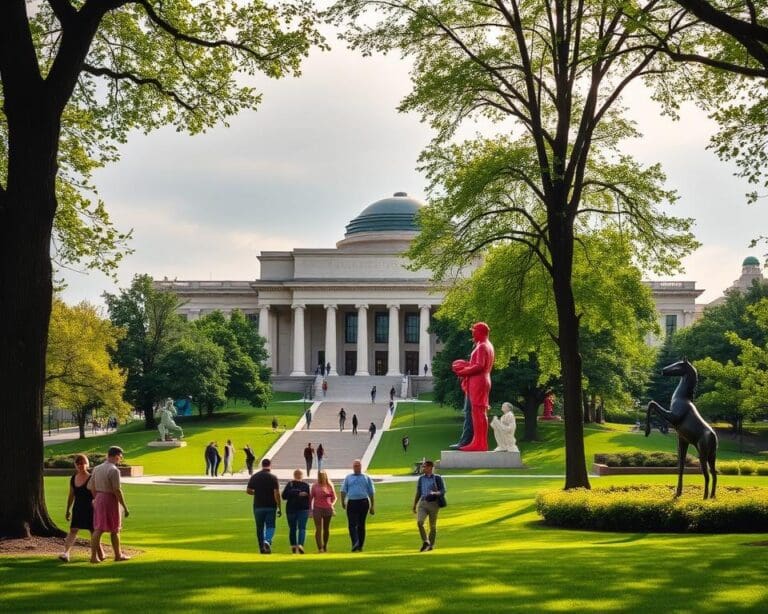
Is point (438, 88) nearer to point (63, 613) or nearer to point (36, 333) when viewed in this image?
point (36, 333)

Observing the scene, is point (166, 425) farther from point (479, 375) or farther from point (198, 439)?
point (479, 375)

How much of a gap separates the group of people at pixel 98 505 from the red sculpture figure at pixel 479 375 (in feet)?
79.7

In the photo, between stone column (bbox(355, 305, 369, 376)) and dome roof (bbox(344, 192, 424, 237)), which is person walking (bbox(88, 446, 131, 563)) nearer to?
stone column (bbox(355, 305, 369, 376))

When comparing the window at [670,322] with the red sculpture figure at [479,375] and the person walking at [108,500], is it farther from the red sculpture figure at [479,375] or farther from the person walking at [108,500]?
the person walking at [108,500]

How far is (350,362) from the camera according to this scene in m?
103

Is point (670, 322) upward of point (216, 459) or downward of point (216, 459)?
upward

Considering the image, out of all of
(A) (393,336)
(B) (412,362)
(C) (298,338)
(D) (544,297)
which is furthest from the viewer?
(B) (412,362)

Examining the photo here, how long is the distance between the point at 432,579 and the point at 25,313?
7066 mm

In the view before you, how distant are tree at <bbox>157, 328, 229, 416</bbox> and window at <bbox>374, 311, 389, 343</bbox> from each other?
39.5 meters

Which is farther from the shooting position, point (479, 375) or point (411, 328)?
point (411, 328)

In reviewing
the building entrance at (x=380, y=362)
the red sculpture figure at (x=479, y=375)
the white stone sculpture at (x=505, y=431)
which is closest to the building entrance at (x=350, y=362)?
the building entrance at (x=380, y=362)

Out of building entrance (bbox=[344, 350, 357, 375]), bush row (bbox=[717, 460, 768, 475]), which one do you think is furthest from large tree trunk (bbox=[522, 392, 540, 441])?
building entrance (bbox=[344, 350, 357, 375])

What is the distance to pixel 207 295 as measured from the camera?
10581 cm

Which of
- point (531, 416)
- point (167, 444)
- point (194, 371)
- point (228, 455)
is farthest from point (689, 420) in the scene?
point (194, 371)
